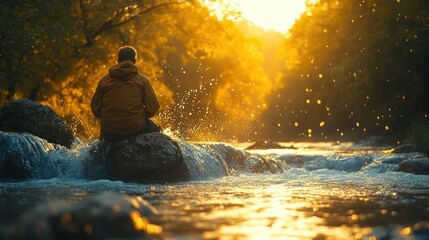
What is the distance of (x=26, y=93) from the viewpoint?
21312 mm

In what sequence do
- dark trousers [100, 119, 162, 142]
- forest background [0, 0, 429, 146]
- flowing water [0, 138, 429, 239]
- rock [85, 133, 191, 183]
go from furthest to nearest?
forest background [0, 0, 429, 146]
dark trousers [100, 119, 162, 142]
rock [85, 133, 191, 183]
flowing water [0, 138, 429, 239]

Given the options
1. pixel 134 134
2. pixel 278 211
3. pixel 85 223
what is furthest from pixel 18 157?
pixel 85 223

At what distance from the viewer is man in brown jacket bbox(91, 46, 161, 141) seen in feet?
33.0

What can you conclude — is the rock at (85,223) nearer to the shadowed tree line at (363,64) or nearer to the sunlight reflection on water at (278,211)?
the sunlight reflection on water at (278,211)

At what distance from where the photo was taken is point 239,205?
255 inches

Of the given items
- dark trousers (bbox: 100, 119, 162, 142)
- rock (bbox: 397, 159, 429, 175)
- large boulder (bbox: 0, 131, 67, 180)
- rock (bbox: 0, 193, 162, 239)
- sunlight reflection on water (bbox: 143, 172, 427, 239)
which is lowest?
rock (bbox: 397, 159, 429, 175)

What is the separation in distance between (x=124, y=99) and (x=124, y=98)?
0.02 meters

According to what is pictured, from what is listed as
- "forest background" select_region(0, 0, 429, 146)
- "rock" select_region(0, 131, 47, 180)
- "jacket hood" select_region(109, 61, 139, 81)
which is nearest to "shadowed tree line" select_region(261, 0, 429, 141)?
"forest background" select_region(0, 0, 429, 146)

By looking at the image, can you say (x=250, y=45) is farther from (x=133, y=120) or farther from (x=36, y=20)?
(x=133, y=120)

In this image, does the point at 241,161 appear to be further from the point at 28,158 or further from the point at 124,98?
the point at 28,158

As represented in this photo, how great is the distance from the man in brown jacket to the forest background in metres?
7.95

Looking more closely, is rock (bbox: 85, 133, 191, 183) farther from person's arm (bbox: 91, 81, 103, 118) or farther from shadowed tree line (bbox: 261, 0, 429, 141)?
shadowed tree line (bbox: 261, 0, 429, 141)

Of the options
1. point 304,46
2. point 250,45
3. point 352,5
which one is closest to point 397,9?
point 352,5

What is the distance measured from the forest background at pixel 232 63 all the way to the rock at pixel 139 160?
8162mm
